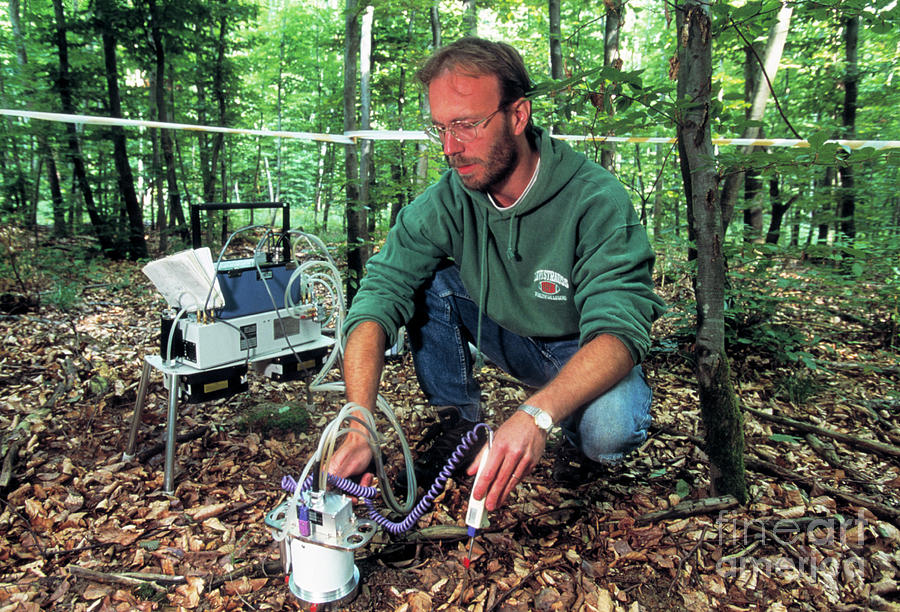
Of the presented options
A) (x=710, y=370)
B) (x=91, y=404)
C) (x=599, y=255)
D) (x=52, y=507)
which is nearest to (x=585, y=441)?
(x=710, y=370)

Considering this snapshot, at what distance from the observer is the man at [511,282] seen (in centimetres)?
151

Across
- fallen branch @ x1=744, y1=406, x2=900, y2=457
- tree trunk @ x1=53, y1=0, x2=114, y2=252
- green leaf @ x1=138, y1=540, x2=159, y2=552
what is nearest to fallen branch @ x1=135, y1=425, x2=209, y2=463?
green leaf @ x1=138, y1=540, x2=159, y2=552

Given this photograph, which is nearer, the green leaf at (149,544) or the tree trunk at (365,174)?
the green leaf at (149,544)

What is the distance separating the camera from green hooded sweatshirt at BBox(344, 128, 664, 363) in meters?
1.60

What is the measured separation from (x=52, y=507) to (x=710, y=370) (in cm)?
253

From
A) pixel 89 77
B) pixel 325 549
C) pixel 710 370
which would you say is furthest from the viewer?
pixel 89 77

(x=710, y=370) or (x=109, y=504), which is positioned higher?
(x=710, y=370)

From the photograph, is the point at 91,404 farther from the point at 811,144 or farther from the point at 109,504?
the point at 811,144

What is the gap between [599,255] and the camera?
1671 millimetres

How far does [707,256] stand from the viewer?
1835 mm

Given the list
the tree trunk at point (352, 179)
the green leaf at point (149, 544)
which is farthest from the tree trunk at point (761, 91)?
the green leaf at point (149, 544)

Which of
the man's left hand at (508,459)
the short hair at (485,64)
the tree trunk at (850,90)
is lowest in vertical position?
the man's left hand at (508,459)

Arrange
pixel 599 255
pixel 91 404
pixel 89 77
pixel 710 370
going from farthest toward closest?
pixel 89 77 < pixel 91 404 < pixel 710 370 < pixel 599 255

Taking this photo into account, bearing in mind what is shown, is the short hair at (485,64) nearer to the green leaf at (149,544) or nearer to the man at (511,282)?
the man at (511,282)
